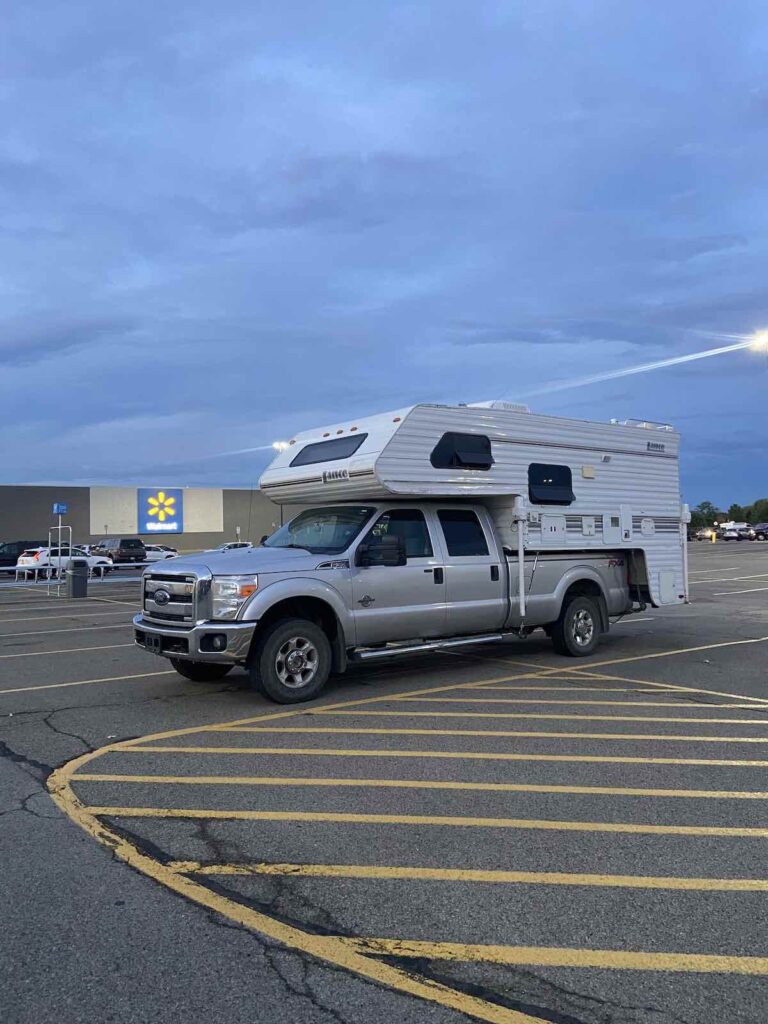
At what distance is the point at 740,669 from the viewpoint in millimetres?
10375

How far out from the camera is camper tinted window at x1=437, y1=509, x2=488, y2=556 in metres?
9.77

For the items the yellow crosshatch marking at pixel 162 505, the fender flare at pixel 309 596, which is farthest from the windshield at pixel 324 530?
the yellow crosshatch marking at pixel 162 505

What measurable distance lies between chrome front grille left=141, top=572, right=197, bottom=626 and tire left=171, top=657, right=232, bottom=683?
3.21 ft

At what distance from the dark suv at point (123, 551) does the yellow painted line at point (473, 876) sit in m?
38.4

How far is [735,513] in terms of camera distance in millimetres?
152000

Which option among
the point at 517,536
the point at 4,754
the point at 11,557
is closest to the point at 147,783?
the point at 4,754

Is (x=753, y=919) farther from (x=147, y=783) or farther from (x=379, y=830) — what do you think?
(x=147, y=783)

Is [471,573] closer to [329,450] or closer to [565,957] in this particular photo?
[329,450]

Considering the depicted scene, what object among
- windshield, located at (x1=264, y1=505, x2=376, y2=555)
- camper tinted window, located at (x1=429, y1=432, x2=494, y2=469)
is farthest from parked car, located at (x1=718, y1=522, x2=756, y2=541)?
windshield, located at (x1=264, y1=505, x2=376, y2=555)

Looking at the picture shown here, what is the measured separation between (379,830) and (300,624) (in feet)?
11.7

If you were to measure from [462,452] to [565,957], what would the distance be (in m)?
6.77

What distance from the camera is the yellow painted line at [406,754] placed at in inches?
243

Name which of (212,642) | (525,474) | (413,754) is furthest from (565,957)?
(525,474)

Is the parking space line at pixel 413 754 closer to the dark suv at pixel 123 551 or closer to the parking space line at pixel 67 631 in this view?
the parking space line at pixel 67 631
